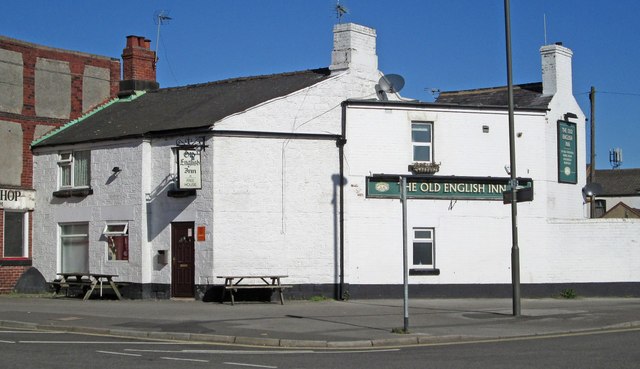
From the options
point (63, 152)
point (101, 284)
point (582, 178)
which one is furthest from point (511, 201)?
point (63, 152)

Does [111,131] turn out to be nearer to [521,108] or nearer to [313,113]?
[313,113]

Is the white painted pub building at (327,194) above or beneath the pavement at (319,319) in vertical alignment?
above

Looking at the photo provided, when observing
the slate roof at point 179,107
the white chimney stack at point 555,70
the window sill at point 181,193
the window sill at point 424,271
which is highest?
the white chimney stack at point 555,70

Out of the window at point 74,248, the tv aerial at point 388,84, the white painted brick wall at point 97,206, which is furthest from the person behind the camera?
the window at point 74,248

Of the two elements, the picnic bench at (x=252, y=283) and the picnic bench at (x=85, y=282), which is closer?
the picnic bench at (x=252, y=283)

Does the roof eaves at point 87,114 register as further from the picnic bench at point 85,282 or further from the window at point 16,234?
the picnic bench at point 85,282

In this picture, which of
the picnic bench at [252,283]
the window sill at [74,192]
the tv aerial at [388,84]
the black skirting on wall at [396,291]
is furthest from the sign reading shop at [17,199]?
the tv aerial at [388,84]

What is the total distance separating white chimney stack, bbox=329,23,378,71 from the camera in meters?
27.7

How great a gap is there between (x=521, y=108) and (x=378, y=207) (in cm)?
571

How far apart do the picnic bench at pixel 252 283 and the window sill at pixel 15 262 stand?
25.8ft

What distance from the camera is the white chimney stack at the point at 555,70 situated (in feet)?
98.5

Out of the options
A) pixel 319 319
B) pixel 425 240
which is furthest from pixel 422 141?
pixel 319 319

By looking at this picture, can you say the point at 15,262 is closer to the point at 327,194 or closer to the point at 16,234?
the point at 16,234

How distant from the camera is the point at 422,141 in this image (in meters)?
27.6
